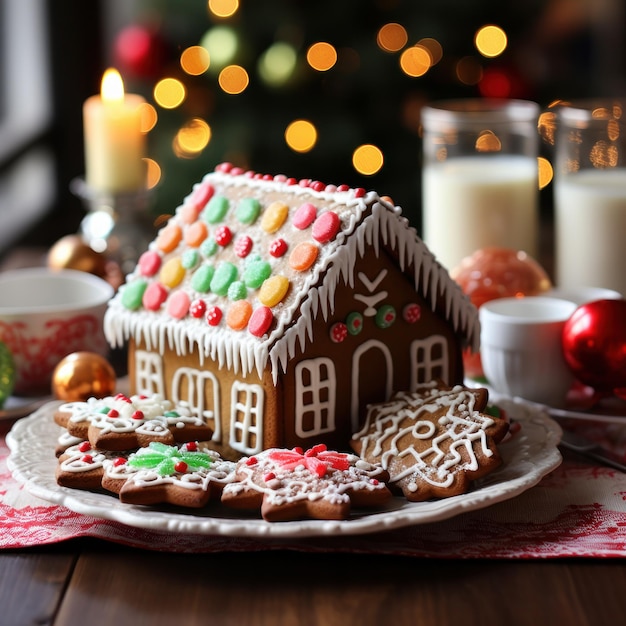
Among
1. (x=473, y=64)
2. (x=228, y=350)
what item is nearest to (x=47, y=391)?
(x=228, y=350)

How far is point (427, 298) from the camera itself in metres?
1.38

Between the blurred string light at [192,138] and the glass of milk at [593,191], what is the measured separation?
149 centimetres

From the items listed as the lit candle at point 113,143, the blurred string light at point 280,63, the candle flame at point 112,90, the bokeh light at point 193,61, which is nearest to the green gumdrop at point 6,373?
the lit candle at point 113,143

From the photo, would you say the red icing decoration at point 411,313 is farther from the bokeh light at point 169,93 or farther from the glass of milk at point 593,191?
Answer: the bokeh light at point 169,93

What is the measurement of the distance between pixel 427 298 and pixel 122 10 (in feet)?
12.0

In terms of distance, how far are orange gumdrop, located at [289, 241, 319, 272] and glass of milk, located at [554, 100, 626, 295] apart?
974 mm

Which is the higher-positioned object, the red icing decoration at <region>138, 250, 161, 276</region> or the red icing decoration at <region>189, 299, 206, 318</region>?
the red icing decoration at <region>138, 250, 161, 276</region>

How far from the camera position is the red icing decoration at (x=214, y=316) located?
131 cm

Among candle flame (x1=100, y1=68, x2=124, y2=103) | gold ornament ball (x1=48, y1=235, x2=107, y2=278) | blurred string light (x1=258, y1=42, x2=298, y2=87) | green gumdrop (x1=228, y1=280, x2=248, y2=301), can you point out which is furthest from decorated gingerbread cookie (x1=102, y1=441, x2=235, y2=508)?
blurred string light (x1=258, y1=42, x2=298, y2=87)

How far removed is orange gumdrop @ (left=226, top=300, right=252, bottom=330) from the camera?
128 centimetres

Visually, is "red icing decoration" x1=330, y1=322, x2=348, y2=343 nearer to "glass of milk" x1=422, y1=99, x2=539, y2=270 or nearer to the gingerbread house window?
the gingerbread house window

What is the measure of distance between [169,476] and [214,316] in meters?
0.27

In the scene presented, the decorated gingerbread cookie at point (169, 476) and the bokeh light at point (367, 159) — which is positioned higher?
the bokeh light at point (367, 159)

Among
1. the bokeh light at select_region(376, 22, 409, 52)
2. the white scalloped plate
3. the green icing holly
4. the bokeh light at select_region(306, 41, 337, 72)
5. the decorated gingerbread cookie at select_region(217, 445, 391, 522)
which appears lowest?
the white scalloped plate
